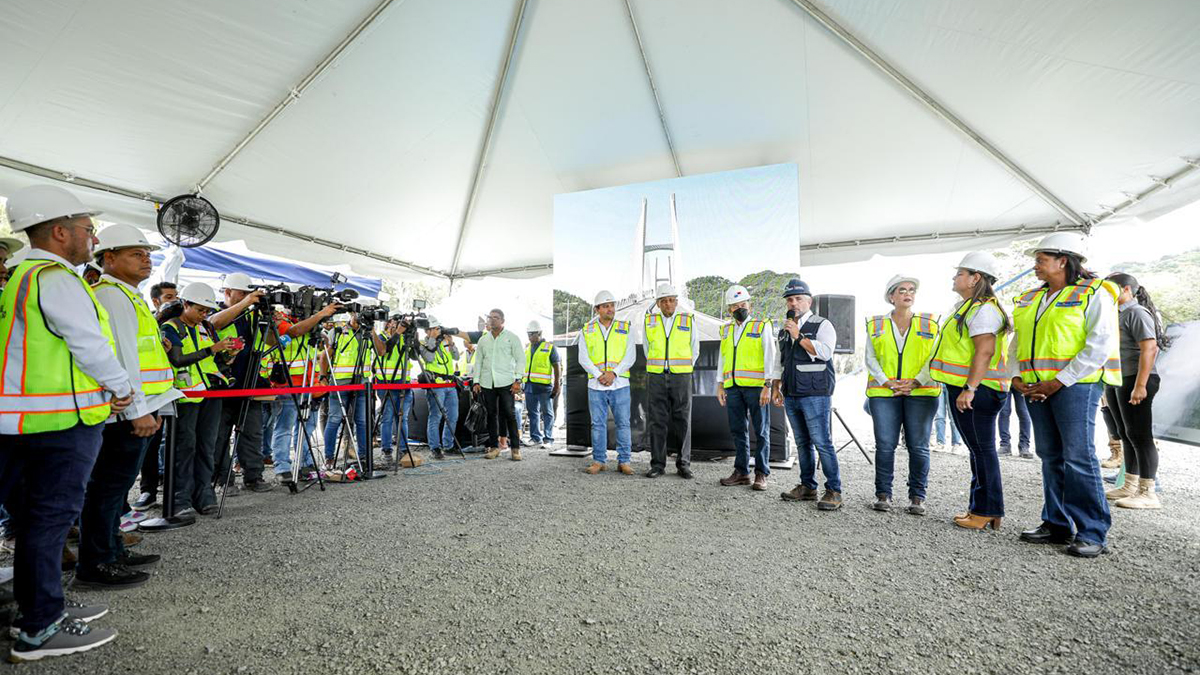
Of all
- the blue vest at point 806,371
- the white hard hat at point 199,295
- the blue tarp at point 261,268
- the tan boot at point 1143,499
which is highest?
the blue tarp at point 261,268

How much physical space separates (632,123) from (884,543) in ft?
18.8

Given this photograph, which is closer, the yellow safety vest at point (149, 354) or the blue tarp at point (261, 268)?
the yellow safety vest at point (149, 354)

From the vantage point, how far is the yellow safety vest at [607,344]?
210 inches

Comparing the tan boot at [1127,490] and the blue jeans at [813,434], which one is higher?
the blue jeans at [813,434]

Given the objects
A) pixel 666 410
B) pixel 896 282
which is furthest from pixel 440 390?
pixel 896 282

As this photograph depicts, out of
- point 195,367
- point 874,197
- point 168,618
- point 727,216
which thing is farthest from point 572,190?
point 168,618

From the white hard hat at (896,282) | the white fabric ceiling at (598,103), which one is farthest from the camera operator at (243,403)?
the white hard hat at (896,282)

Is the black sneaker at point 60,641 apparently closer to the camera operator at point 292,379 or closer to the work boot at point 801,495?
the camera operator at point 292,379

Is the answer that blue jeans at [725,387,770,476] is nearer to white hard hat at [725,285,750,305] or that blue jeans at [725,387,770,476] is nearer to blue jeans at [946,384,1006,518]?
white hard hat at [725,285,750,305]

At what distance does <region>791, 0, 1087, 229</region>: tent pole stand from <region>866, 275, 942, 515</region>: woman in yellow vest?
3.10 metres

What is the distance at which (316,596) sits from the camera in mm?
2156

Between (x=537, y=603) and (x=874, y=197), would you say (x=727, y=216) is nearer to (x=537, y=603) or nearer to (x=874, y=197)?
(x=874, y=197)

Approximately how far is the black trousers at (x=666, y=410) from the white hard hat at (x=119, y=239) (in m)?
3.95

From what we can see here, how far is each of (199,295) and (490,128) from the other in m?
4.59
